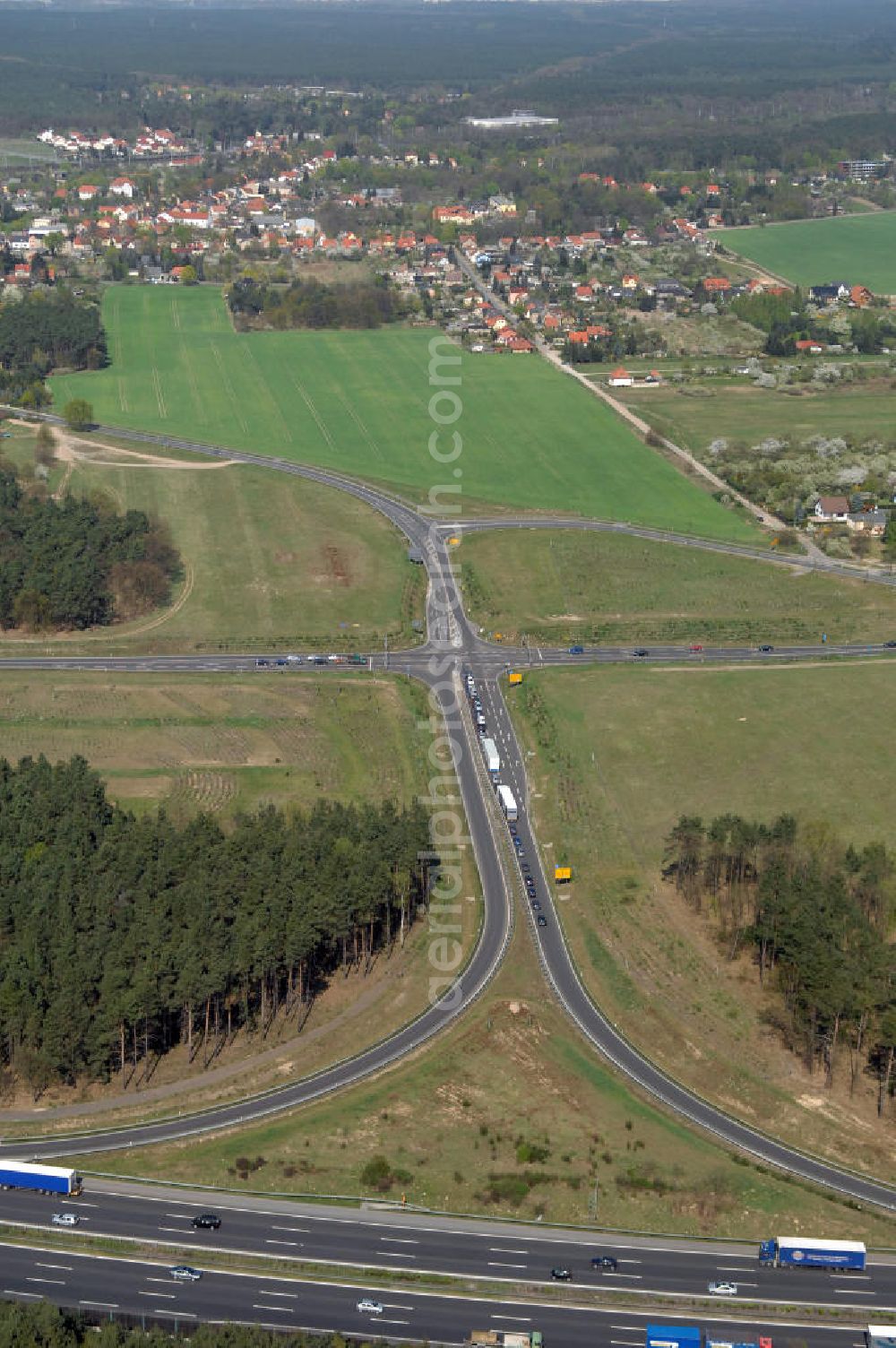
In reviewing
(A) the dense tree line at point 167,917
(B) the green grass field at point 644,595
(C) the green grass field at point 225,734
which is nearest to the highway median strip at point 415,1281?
(A) the dense tree line at point 167,917

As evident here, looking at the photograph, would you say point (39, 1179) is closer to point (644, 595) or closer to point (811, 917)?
point (811, 917)

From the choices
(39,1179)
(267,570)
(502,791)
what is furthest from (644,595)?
(39,1179)

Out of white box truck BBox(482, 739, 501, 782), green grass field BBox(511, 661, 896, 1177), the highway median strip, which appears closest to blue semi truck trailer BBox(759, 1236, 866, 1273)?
the highway median strip

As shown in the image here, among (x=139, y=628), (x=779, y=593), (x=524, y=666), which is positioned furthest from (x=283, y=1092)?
(x=779, y=593)

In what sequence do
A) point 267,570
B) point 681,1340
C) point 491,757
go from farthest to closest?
point 267,570, point 491,757, point 681,1340

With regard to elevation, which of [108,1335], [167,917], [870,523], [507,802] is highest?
[870,523]

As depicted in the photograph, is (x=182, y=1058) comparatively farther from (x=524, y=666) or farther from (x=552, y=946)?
(x=524, y=666)
